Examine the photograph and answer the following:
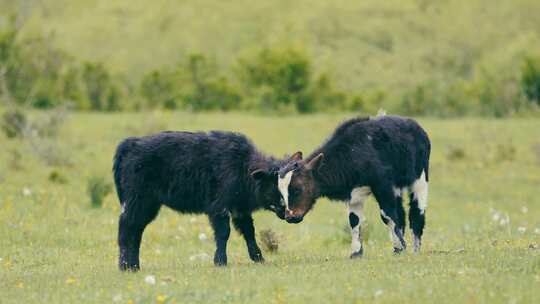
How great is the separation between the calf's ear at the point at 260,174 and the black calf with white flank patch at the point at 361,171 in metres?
0.32

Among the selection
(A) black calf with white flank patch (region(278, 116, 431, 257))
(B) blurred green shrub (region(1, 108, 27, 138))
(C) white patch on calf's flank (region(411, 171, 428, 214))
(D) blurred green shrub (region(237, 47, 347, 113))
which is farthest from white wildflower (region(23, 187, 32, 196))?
(D) blurred green shrub (region(237, 47, 347, 113))

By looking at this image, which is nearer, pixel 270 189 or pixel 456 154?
pixel 270 189

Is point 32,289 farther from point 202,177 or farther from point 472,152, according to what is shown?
point 472,152

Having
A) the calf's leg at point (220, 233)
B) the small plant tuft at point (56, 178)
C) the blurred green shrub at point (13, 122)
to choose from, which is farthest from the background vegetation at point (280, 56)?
the calf's leg at point (220, 233)

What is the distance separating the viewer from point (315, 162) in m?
14.2

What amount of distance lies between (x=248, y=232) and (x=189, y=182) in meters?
1.32

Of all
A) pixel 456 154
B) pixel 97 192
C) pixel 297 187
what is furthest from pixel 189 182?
pixel 456 154

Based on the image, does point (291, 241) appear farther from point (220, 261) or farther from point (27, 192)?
point (27, 192)

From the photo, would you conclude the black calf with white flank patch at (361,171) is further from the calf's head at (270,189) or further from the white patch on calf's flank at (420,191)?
the calf's head at (270,189)

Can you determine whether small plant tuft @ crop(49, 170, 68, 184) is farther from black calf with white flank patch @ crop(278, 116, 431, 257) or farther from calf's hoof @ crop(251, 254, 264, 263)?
black calf with white flank patch @ crop(278, 116, 431, 257)

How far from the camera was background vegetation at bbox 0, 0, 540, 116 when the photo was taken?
178 feet

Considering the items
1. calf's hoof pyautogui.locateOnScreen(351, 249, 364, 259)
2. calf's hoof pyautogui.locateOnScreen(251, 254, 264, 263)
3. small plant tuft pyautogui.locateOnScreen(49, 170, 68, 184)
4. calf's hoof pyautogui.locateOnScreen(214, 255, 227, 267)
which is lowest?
small plant tuft pyautogui.locateOnScreen(49, 170, 68, 184)

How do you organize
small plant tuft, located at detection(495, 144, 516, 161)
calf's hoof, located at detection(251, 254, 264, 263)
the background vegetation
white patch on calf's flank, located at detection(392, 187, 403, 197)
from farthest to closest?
the background vegetation → small plant tuft, located at detection(495, 144, 516, 161) → white patch on calf's flank, located at detection(392, 187, 403, 197) → calf's hoof, located at detection(251, 254, 264, 263)

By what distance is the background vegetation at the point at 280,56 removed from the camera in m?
54.3
